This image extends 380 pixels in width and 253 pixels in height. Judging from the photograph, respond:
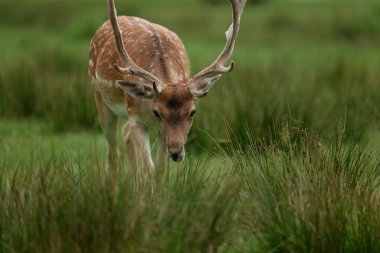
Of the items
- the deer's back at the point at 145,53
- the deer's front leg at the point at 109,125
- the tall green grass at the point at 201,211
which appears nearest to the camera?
the tall green grass at the point at 201,211

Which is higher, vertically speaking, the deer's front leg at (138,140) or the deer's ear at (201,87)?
the deer's ear at (201,87)

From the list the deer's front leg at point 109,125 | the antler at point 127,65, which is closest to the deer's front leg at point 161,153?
the antler at point 127,65

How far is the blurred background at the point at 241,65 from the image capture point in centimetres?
891

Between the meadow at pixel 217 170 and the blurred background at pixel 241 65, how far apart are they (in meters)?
0.03

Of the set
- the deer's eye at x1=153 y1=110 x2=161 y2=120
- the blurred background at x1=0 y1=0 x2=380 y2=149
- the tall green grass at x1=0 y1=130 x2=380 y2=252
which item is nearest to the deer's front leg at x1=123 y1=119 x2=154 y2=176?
the deer's eye at x1=153 y1=110 x2=161 y2=120

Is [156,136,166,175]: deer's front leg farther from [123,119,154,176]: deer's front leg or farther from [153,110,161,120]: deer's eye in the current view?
[153,110,161,120]: deer's eye

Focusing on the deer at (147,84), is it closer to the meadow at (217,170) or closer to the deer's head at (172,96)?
the deer's head at (172,96)

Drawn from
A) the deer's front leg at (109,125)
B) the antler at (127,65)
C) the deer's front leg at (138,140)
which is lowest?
the deer's front leg at (109,125)

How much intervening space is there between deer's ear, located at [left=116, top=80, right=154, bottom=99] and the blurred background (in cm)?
46

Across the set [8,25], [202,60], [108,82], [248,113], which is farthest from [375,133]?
[8,25]

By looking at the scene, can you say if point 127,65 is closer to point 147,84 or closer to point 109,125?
point 147,84

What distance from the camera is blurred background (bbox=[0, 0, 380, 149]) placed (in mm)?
8906

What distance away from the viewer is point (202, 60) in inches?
642

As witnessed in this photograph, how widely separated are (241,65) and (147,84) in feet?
24.4
